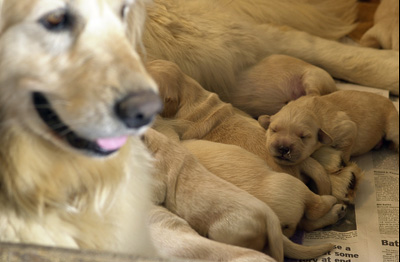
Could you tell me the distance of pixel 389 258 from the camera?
1.66m

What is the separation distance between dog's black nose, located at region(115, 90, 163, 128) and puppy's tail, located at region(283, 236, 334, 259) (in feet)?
2.54

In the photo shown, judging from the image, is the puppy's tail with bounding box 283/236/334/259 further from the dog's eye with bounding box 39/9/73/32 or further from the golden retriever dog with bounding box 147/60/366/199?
the dog's eye with bounding box 39/9/73/32

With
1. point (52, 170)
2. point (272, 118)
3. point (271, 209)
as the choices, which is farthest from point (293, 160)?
point (52, 170)

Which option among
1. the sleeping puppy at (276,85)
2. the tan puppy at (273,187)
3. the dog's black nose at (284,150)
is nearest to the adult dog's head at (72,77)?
the tan puppy at (273,187)

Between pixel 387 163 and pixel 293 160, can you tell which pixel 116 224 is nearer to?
pixel 293 160

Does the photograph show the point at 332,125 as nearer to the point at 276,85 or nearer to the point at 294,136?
the point at 294,136

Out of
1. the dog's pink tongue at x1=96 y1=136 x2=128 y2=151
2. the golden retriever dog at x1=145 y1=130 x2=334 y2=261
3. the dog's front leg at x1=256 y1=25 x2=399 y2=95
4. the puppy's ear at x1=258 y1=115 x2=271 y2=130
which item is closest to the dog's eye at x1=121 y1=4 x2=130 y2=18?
the dog's pink tongue at x1=96 y1=136 x2=128 y2=151

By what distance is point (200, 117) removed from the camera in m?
1.93

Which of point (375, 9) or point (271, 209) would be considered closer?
point (271, 209)

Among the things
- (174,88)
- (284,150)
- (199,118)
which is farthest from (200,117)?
(284,150)

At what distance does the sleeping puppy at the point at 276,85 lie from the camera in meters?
2.12

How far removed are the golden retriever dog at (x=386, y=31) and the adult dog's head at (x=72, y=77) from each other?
1.74 meters

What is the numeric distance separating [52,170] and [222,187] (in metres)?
0.62

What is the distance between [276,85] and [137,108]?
128 cm
